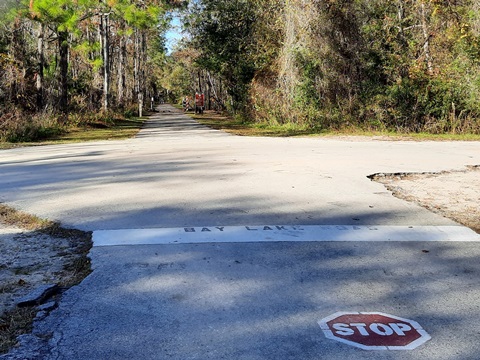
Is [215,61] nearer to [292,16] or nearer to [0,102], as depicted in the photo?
[292,16]

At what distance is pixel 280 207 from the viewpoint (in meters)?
6.86

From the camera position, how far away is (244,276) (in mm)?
4246

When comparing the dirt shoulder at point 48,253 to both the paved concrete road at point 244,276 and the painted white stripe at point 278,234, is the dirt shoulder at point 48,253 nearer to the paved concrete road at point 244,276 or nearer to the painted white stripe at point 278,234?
the paved concrete road at point 244,276

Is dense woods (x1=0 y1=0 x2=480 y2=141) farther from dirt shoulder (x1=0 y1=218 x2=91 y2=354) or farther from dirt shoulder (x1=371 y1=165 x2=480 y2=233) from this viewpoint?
dirt shoulder (x1=0 y1=218 x2=91 y2=354)

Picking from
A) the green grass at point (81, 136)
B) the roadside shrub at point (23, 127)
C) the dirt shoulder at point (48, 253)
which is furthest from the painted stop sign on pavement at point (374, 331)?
the roadside shrub at point (23, 127)

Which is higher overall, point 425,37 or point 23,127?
point 425,37

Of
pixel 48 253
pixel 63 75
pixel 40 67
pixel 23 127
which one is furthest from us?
pixel 63 75

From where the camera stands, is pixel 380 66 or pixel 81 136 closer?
pixel 81 136

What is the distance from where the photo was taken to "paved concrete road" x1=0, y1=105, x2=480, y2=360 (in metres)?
3.11

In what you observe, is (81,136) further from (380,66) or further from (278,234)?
(278,234)

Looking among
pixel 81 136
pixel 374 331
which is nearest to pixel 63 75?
pixel 81 136

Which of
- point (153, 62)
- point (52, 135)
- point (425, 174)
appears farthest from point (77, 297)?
point (153, 62)

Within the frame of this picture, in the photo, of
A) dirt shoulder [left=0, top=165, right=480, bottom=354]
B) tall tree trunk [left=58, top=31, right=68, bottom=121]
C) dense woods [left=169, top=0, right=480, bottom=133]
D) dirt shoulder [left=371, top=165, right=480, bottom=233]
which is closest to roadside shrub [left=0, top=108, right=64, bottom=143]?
tall tree trunk [left=58, top=31, right=68, bottom=121]

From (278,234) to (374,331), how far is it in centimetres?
232
